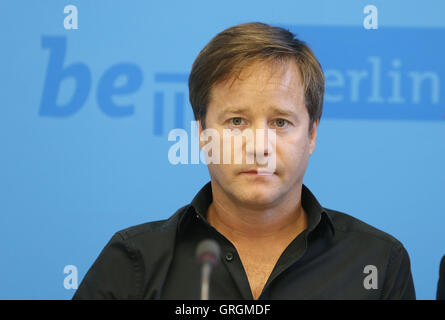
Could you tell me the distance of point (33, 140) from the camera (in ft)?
8.43

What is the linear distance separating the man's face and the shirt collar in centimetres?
12

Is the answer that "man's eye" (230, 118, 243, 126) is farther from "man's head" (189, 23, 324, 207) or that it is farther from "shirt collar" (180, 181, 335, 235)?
"shirt collar" (180, 181, 335, 235)

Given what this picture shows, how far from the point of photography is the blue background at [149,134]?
2527 mm

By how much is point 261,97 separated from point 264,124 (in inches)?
3.1

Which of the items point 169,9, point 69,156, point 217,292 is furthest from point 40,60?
point 217,292

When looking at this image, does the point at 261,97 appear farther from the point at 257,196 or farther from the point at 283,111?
the point at 257,196

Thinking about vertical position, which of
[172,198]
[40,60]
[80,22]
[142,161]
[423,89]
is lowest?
[172,198]

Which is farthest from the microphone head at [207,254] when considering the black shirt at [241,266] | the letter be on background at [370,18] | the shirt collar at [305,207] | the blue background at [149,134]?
the letter be on background at [370,18]

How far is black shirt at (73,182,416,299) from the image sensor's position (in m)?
1.75

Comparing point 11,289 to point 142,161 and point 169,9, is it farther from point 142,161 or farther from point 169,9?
point 169,9

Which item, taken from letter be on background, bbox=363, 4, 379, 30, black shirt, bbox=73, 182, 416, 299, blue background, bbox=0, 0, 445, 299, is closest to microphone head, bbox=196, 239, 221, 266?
black shirt, bbox=73, 182, 416, 299

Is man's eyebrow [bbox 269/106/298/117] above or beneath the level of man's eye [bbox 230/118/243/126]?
above

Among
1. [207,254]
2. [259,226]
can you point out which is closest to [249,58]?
[259,226]

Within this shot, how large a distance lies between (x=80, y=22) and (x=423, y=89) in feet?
4.75
